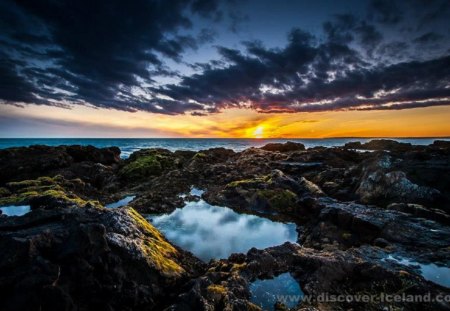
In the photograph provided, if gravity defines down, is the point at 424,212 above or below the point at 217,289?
above

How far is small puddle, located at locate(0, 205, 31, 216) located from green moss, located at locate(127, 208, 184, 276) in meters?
5.45

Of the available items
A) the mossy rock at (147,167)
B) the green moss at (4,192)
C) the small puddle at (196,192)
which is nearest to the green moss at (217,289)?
the small puddle at (196,192)

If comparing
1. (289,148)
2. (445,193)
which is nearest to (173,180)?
(445,193)

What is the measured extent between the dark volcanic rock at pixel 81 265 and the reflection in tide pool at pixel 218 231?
109 inches

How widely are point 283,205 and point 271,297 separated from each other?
854 centimetres

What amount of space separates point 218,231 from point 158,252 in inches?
191

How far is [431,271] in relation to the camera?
6531 mm

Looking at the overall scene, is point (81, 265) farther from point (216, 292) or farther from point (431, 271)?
point (431, 271)

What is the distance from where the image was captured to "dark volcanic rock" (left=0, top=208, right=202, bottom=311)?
A: 4.48 meters

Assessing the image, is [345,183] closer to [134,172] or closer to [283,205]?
[283,205]

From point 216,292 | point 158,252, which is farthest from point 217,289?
point 158,252

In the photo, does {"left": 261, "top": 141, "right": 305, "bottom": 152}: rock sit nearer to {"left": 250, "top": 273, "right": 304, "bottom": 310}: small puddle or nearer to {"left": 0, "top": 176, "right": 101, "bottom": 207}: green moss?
{"left": 0, "top": 176, "right": 101, "bottom": 207}: green moss

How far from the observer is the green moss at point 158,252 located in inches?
247

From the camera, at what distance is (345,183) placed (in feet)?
54.9
